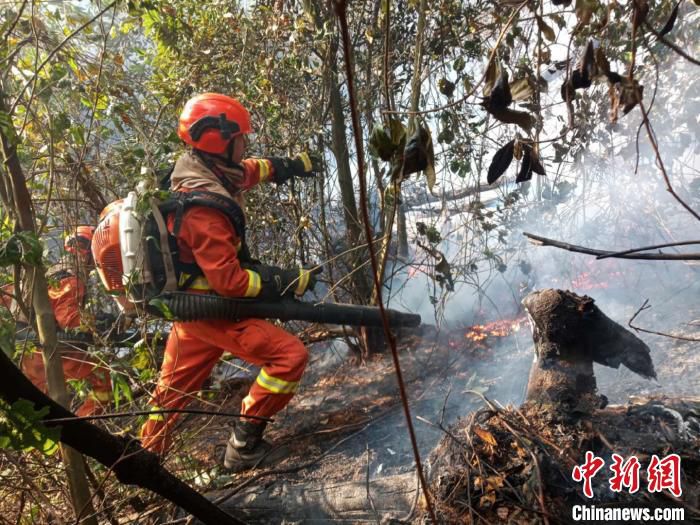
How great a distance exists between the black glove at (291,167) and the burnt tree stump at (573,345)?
7.27 ft

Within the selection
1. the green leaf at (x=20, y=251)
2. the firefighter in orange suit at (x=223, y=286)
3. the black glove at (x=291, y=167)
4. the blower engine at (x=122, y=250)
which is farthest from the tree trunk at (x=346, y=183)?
the green leaf at (x=20, y=251)

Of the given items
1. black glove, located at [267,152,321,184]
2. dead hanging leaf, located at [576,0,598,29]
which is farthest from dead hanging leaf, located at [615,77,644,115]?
black glove, located at [267,152,321,184]

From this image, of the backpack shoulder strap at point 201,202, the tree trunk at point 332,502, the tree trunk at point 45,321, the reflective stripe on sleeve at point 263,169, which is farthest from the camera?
the reflective stripe on sleeve at point 263,169

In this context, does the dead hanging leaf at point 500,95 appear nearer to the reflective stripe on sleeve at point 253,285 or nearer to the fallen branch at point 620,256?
the fallen branch at point 620,256

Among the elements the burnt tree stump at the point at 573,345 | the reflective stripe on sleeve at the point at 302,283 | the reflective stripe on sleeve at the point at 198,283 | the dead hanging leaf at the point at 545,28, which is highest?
the dead hanging leaf at the point at 545,28

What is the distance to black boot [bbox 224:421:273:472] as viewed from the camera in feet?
10.6

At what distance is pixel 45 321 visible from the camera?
1.90 meters

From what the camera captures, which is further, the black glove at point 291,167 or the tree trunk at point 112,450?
the black glove at point 291,167

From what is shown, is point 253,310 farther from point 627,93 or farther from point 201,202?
point 627,93

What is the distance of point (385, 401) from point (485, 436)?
6.20ft

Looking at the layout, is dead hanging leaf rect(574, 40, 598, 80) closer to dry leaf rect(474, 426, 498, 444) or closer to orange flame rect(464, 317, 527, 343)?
dry leaf rect(474, 426, 498, 444)

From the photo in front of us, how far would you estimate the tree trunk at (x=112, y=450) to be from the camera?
2.82 ft

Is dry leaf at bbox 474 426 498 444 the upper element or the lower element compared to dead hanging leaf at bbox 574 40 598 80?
lower

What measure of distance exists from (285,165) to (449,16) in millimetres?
1866
